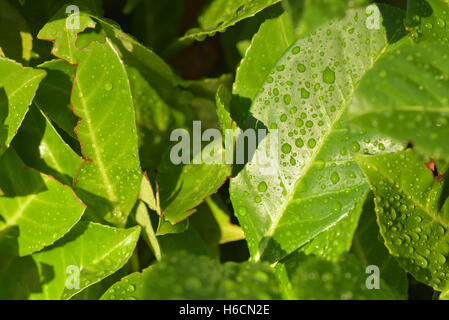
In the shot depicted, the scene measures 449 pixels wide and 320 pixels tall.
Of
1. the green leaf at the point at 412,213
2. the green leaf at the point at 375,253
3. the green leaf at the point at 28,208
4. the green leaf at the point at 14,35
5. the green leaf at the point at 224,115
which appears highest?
the green leaf at the point at 14,35

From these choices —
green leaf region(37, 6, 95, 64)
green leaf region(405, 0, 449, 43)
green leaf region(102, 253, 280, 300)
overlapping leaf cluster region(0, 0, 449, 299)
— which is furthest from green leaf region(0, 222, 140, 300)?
green leaf region(405, 0, 449, 43)

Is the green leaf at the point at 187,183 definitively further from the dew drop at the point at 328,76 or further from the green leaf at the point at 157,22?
the green leaf at the point at 157,22

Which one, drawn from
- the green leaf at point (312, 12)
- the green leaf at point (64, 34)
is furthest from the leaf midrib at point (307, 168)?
the green leaf at point (64, 34)

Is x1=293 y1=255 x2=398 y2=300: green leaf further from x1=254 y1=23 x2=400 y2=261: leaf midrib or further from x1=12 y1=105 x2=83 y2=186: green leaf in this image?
x1=12 y1=105 x2=83 y2=186: green leaf

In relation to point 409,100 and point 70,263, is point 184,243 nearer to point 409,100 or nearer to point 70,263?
point 70,263

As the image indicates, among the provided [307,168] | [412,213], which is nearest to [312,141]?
[307,168]
